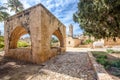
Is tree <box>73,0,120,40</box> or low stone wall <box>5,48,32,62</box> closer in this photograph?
tree <box>73,0,120,40</box>

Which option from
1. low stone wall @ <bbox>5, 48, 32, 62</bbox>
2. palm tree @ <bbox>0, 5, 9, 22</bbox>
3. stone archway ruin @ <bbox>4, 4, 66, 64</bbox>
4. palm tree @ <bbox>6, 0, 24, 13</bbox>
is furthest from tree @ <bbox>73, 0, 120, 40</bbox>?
palm tree @ <bbox>6, 0, 24, 13</bbox>

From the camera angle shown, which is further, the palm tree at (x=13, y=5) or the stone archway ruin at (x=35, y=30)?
the palm tree at (x=13, y=5)

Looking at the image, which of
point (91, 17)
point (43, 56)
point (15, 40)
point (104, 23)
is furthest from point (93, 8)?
point (15, 40)

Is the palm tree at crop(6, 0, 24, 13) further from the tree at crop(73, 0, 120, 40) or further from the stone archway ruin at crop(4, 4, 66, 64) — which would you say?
the tree at crop(73, 0, 120, 40)

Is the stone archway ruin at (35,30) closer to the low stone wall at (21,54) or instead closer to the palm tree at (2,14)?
the low stone wall at (21,54)

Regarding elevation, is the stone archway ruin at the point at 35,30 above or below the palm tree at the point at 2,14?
below

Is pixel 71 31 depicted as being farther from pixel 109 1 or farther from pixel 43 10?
pixel 109 1

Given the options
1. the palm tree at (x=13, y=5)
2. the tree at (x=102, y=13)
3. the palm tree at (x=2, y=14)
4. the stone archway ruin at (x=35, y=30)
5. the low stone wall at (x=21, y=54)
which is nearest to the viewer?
the tree at (x=102, y=13)

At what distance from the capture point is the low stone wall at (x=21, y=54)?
10230 millimetres

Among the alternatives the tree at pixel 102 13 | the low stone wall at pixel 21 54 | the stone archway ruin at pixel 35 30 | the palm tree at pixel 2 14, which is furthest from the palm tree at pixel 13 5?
the tree at pixel 102 13

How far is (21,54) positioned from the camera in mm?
10984

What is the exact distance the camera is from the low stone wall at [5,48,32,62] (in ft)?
33.6

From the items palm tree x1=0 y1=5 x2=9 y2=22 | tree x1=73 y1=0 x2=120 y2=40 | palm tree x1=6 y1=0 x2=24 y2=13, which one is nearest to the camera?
tree x1=73 y1=0 x2=120 y2=40

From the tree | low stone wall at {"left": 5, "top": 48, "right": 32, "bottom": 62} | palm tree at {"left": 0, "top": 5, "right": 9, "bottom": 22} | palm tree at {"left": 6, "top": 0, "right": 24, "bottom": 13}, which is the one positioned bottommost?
low stone wall at {"left": 5, "top": 48, "right": 32, "bottom": 62}
